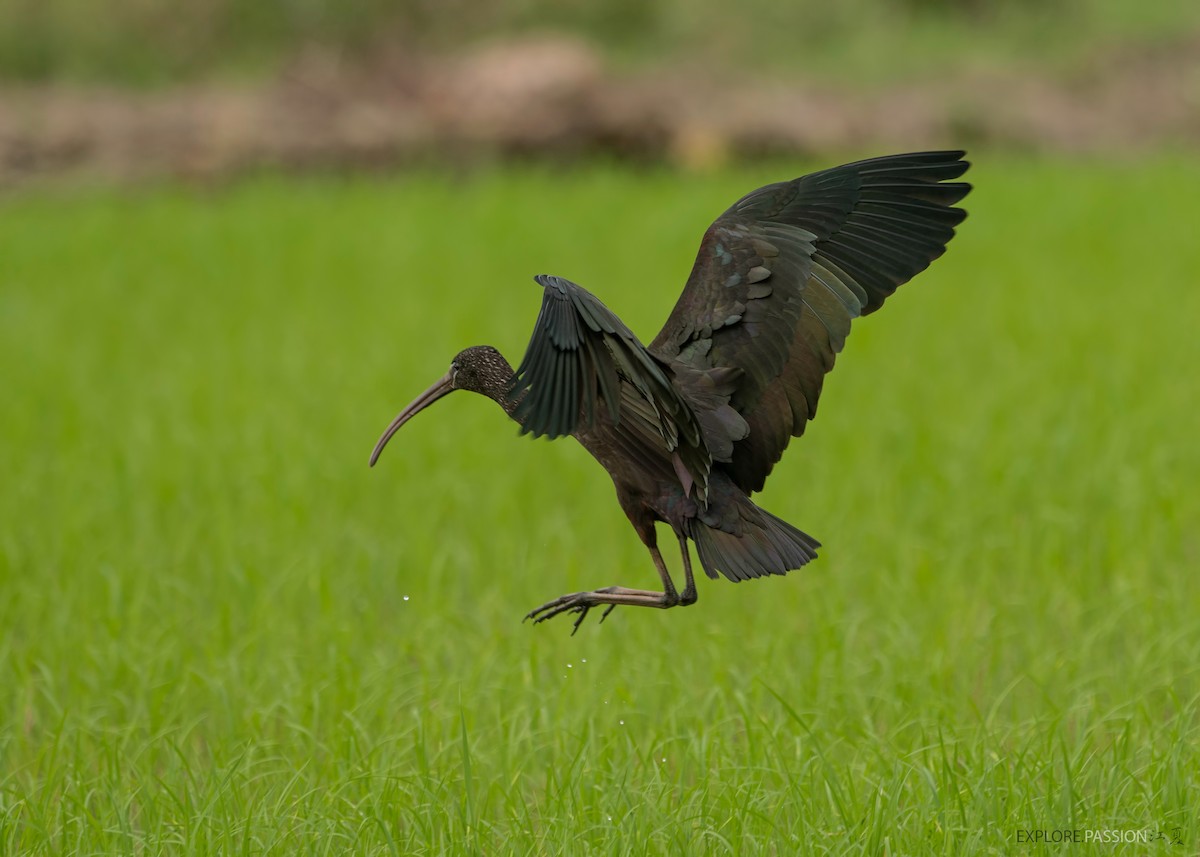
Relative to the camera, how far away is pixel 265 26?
785 inches

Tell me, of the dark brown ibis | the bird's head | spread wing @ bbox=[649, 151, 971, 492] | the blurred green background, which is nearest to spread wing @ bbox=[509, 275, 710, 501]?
the dark brown ibis

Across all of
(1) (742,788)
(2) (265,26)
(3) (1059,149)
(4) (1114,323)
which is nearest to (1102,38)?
(3) (1059,149)

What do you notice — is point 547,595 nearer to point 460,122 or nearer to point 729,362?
point 729,362

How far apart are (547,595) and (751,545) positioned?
10.8 feet

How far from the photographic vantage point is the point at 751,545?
1718 mm

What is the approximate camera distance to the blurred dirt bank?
47.1 ft

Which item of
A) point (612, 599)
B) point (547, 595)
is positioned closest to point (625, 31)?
point (547, 595)

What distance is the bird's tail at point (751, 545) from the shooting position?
66.4 inches

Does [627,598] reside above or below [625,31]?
below

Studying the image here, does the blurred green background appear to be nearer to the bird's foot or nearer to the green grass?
the green grass

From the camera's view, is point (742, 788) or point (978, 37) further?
point (978, 37)

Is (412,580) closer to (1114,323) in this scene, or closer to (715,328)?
(715,328)

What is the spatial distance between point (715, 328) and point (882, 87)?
741 inches

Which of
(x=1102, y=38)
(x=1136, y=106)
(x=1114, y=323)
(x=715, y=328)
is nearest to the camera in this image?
(x=715, y=328)
